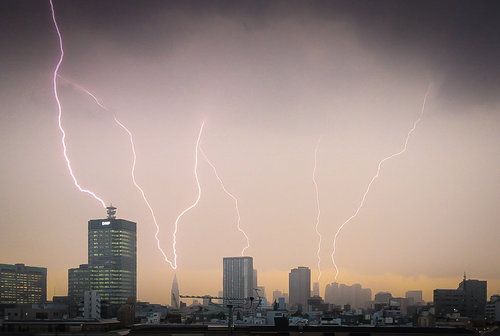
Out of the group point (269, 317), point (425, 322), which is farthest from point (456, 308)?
point (269, 317)

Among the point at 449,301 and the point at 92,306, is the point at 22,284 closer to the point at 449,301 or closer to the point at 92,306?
the point at 92,306

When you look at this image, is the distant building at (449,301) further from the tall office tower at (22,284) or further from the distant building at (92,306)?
the tall office tower at (22,284)

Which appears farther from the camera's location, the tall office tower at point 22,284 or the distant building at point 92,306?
the tall office tower at point 22,284

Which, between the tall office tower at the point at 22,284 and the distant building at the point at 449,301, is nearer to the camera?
the distant building at the point at 449,301

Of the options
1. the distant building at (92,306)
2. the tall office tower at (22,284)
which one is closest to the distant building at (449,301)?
the distant building at (92,306)

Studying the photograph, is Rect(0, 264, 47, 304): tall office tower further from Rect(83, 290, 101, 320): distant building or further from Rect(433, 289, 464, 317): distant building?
Rect(433, 289, 464, 317): distant building

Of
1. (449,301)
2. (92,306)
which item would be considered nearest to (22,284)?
(92,306)

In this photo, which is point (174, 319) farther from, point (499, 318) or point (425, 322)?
point (499, 318)

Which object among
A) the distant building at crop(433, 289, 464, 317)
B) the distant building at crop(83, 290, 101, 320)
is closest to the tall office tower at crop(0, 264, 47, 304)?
the distant building at crop(83, 290, 101, 320)
